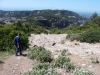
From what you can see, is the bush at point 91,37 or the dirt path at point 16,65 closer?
the dirt path at point 16,65

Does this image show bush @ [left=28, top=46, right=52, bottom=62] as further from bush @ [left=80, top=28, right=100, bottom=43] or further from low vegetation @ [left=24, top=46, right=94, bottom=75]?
bush @ [left=80, top=28, right=100, bottom=43]

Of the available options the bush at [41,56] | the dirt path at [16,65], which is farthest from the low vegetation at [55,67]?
the dirt path at [16,65]

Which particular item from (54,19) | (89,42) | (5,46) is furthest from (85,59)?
(54,19)

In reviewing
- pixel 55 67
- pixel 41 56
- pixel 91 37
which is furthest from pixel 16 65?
pixel 91 37

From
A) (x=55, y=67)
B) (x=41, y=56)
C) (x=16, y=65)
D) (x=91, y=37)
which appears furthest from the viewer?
(x=91, y=37)

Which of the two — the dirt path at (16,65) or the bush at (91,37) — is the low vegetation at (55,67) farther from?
the bush at (91,37)

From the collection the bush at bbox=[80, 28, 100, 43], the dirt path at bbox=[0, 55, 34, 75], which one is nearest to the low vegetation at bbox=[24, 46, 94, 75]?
the dirt path at bbox=[0, 55, 34, 75]

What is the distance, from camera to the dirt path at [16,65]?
10441 millimetres

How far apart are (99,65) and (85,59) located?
1419 millimetres

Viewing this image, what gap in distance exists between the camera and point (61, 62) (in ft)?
35.7

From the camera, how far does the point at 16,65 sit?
1170 cm

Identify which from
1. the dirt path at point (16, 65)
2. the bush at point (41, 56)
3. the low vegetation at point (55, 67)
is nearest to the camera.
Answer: the low vegetation at point (55, 67)

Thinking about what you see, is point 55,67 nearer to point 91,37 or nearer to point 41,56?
point 41,56

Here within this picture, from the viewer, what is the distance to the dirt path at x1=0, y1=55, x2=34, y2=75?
10441 millimetres
